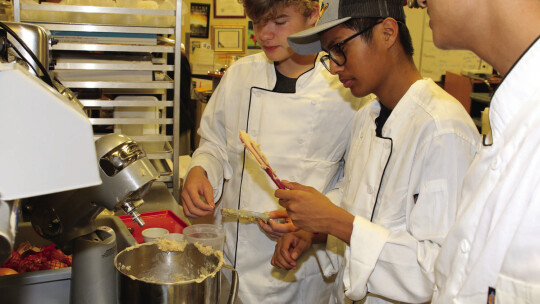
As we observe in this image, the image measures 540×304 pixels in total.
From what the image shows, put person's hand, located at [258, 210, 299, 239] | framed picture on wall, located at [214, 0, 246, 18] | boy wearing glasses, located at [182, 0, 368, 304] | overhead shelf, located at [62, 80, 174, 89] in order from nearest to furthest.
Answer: person's hand, located at [258, 210, 299, 239] → boy wearing glasses, located at [182, 0, 368, 304] → overhead shelf, located at [62, 80, 174, 89] → framed picture on wall, located at [214, 0, 246, 18]

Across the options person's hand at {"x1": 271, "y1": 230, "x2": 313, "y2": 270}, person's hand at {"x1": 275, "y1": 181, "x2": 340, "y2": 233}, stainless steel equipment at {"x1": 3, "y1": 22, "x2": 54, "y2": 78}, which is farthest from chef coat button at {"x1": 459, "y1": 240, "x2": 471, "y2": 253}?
stainless steel equipment at {"x1": 3, "y1": 22, "x2": 54, "y2": 78}

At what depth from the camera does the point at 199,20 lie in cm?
659

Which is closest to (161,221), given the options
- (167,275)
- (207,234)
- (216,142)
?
(207,234)

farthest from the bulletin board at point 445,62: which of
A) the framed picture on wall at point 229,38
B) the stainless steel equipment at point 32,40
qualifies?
the stainless steel equipment at point 32,40

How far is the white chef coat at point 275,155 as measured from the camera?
1791 millimetres

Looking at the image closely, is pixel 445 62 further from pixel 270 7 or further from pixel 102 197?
pixel 102 197

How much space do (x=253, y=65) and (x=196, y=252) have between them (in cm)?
102

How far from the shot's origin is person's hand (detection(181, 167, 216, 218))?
1629mm

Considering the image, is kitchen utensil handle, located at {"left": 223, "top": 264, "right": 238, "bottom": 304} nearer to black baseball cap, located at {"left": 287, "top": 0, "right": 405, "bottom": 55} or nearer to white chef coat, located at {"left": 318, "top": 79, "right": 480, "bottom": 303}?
white chef coat, located at {"left": 318, "top": 79, "right": 480, "bottom": 303}

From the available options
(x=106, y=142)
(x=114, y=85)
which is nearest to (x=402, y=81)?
(x=106, y=142)

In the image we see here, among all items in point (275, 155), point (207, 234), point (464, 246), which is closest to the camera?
point (464, 246)

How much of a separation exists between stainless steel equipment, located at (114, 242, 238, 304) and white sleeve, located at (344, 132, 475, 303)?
34 centimetres

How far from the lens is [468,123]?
47.2 inches

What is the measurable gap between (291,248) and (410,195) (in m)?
0.56
